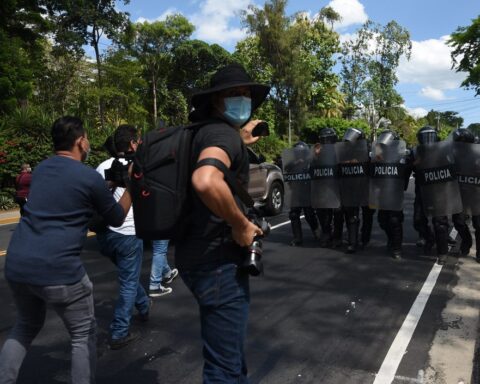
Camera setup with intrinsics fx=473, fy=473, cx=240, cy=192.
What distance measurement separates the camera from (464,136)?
6277mm

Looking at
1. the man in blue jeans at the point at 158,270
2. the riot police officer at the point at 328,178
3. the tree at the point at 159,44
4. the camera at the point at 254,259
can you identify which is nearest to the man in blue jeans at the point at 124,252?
the man in blue jeans at the point at 158,270

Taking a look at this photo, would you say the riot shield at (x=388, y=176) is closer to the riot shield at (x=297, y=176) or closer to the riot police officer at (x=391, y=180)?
the riot police officer at (x=391, y=180)

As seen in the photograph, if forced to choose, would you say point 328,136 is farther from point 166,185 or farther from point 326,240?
point 166,185

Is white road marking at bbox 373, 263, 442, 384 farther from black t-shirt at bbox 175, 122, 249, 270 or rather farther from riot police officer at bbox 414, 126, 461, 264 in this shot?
black t-shirt at bbox 175, 122, 249, 270

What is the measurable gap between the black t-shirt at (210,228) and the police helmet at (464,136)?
517 centimetres

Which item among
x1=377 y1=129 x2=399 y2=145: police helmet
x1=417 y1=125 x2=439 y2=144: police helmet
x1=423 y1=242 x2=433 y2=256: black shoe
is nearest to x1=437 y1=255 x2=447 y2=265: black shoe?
x1=423 y1=242 x2=433 y2=256: black shoe

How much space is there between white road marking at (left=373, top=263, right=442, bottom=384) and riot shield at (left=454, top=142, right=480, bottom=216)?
1.35m

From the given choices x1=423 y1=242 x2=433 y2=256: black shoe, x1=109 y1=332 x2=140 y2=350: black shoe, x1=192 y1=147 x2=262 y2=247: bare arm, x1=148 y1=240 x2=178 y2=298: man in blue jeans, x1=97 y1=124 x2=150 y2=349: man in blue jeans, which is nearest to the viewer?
x1=192 y1=147 x2=262 y2=247: bare arm

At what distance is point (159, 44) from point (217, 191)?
126 ft

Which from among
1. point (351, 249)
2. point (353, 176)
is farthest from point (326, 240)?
point (353, 176)

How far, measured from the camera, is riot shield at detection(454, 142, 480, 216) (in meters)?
6.24

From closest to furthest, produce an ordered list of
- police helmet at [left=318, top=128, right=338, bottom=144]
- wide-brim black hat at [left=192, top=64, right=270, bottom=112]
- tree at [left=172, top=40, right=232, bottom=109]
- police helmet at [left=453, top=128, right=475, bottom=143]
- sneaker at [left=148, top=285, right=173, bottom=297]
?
wide-brim black hat at [left=192, top=64, right=270, bottom=112] < sneaker at [left=148, top=285, right=173, bottom=297] < police helmet at [left=453, top=128, right=475, bottom=143] < police helmet at [left=318, top=128, right=338, bottom=144] < tree at [left=172, top=40, right=232, bottom=109]

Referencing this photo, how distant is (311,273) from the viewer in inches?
236

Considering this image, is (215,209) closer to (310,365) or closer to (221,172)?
(221,172)
